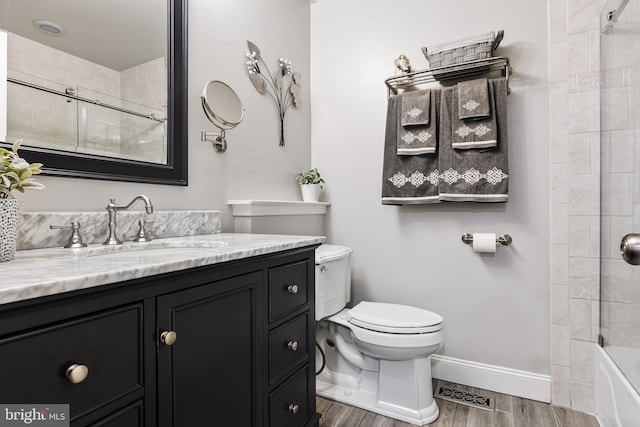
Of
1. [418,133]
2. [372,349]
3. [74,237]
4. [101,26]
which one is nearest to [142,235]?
[74,237]

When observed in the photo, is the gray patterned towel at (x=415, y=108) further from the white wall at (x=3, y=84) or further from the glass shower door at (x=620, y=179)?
the white wall at (x=3, y=84)

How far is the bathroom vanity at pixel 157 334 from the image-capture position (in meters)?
0.58

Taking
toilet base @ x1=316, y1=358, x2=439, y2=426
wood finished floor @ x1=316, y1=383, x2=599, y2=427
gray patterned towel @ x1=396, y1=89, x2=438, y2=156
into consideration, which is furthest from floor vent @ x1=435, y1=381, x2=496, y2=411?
gray patterned towel @ x1=396, y1=89, x2=438, y2=156

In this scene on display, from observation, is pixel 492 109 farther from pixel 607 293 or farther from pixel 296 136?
pixel 296 136

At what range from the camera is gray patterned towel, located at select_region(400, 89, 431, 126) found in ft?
6.49

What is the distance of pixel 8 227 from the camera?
0.85 m

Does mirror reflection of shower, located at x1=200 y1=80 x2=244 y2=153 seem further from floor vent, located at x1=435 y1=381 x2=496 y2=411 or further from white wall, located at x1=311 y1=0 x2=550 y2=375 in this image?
floor vent, located at x1=435 y1=381 x2=496 y2=411

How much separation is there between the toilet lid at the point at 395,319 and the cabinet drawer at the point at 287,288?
0.46 metres

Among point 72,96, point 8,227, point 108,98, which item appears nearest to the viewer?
point 8,227

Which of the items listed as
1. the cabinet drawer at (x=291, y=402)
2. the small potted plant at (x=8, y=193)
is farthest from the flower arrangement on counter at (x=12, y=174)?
the cabinet drawer at (x=291, y=402)

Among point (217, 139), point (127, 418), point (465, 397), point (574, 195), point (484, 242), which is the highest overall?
point (217, 139)

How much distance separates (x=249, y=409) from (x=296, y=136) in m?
A: 1.72

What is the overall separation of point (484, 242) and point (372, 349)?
2.76 ft

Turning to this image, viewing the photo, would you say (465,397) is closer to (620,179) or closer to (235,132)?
(620,179)
